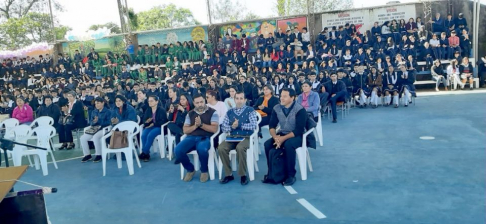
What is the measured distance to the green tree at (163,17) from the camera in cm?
4931

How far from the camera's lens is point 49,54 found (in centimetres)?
2156

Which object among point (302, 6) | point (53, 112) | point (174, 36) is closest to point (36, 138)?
point (53, 112)

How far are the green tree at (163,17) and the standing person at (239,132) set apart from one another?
44034 millimetres

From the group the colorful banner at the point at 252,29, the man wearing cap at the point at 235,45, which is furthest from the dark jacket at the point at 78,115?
the colorful banner at the point at 252,29

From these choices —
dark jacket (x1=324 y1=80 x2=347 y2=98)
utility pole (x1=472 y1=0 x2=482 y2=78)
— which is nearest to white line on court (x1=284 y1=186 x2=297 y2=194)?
dark jacket (x1=324 y1=80 x2=347 y2=98)

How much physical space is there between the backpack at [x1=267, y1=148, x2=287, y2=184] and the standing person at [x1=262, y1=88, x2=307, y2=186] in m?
0.04

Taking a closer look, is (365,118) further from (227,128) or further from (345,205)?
(345,205)

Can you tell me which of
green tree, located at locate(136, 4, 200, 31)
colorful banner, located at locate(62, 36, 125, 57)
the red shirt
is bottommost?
the red shirt

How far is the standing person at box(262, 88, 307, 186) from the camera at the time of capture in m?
5.24

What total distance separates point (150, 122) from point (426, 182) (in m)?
4.39

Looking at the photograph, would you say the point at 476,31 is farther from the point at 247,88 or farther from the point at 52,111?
the point at 52,111

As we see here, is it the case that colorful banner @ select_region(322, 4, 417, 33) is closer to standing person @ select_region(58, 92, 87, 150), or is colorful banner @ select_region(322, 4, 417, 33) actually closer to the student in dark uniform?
the student in dark uniform

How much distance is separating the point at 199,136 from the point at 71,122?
4094 millimetres

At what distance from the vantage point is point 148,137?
7.03 m
